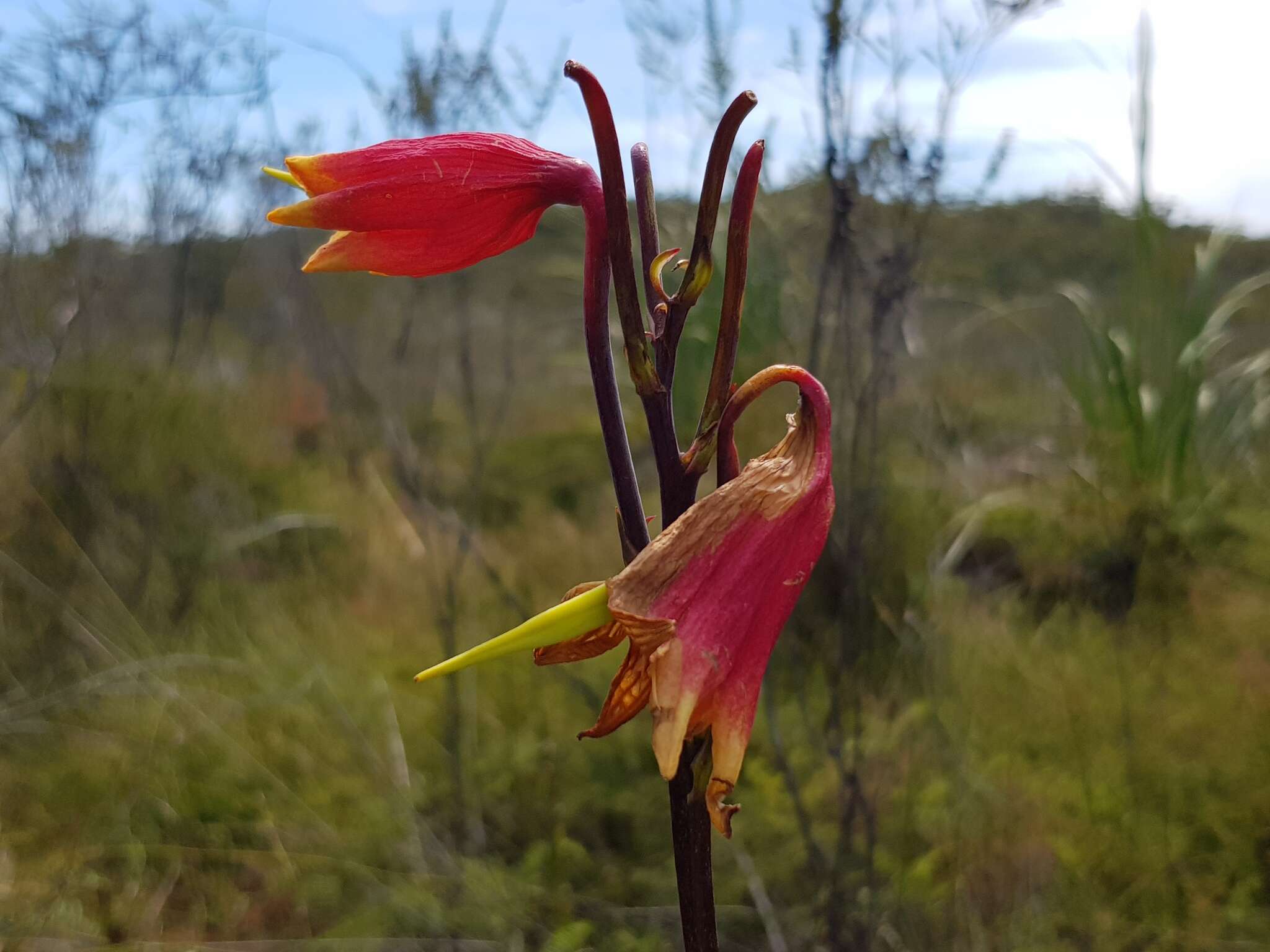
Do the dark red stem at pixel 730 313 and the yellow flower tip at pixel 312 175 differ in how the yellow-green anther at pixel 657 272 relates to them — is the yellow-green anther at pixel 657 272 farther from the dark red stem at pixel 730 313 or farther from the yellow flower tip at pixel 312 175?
the yellow flower tip at pixel 312 175

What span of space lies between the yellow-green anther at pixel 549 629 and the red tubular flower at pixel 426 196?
0.19m

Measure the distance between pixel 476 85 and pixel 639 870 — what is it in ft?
4.68

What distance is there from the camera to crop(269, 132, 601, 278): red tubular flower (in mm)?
396

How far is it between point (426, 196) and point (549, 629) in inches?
8.7

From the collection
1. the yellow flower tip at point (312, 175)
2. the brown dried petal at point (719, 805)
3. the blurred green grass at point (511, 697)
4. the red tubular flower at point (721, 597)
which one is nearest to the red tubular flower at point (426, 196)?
the yellow flower tip at point (312, 175)

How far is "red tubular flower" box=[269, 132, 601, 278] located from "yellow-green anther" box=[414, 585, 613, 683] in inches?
7.5

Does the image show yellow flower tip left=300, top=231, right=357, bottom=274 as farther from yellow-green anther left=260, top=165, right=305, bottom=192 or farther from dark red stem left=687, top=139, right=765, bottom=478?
dark red stem left=687, top=139, right=765, bottom=478

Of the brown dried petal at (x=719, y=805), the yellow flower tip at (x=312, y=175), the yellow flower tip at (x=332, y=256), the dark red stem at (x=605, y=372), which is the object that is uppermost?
the yellow flower tip at (x=312, y=175)

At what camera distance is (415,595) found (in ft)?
9.07

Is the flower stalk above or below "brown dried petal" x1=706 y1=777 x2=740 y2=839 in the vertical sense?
above

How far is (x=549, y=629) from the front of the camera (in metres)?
0.31

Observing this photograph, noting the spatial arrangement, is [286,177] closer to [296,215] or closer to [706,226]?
[296,215]

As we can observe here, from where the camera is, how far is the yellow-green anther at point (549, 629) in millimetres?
300

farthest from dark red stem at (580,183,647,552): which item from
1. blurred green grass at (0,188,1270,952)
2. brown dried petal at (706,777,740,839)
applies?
blurred green grass at (0,188,1270,952)
